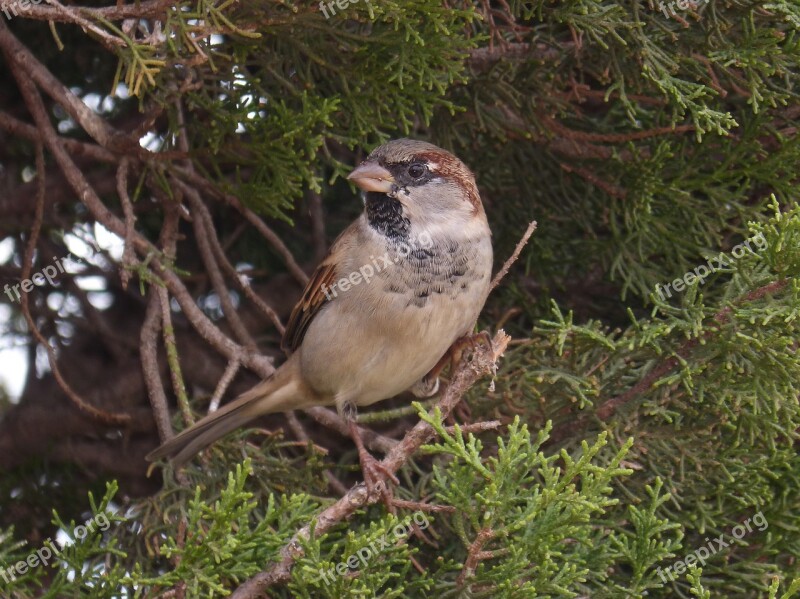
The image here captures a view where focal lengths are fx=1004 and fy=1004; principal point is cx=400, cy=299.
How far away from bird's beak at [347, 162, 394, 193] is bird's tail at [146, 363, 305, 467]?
678 millimetres

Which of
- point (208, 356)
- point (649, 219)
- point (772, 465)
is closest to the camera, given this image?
point (772, 465)

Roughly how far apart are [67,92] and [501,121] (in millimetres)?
1301

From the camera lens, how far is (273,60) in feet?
9.43

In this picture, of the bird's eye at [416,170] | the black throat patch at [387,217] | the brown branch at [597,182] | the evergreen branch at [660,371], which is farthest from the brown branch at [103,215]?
the brown branch at [597,182]

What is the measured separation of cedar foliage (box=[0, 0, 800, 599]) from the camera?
2.40 meters

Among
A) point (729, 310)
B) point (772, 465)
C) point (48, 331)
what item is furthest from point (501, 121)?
point (48, 331)

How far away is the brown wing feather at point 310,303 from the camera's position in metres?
3.26

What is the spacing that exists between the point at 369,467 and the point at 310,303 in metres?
0.66

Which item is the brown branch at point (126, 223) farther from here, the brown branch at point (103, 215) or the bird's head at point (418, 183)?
the bird's head at point (418, 183)

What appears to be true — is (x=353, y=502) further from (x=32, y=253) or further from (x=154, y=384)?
(x=32, y=253)

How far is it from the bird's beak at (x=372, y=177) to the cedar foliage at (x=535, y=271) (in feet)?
0.35

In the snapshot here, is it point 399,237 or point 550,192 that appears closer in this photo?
point 399,237

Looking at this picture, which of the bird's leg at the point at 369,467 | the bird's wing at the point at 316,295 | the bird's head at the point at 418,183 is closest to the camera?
the bird's leg at the point at 369,467

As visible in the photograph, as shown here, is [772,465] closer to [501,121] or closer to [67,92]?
[501,121]
